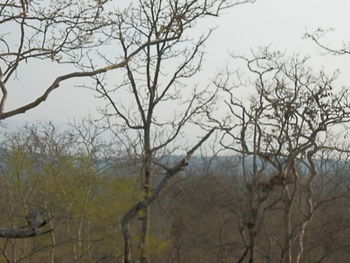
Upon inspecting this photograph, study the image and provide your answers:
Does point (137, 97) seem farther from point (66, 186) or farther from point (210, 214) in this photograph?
point (210, 214)

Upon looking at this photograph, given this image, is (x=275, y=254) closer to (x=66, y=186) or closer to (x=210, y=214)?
(x=210, y=214)

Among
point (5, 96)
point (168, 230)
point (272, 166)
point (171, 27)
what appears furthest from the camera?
point (168, 230)

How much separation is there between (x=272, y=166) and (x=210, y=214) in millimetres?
5619

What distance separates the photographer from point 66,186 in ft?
43.4

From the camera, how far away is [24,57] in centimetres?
717

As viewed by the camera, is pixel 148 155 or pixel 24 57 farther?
pixel 148 155

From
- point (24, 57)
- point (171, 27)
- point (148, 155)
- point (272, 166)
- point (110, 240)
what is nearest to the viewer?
point (24, 57)

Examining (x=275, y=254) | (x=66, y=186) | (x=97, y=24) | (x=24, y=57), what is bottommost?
(x=275, y=254)

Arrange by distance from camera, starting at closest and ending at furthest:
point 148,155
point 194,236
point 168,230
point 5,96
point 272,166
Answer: point 5,96, point 148,155, point 272,166, point 168,230, point 194,236

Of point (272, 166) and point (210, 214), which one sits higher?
point (272, 166)

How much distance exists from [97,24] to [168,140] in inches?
234

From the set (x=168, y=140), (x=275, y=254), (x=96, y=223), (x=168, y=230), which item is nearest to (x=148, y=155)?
(x=168, y=140)

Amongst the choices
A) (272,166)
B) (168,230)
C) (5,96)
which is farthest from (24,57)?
(168,230)

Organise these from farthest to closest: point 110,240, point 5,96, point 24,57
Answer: point 110,240 → point 24,57 → point 5,96
